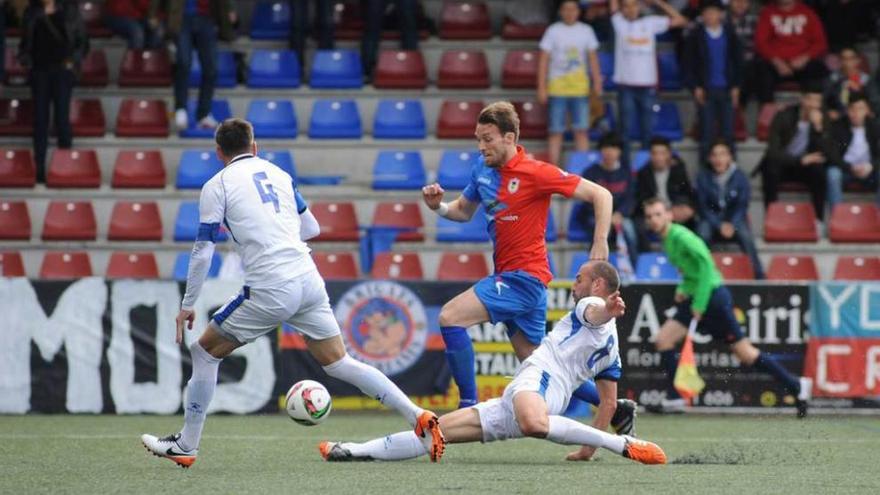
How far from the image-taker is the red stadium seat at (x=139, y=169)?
17781 millimetres

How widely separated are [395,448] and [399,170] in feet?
29.8

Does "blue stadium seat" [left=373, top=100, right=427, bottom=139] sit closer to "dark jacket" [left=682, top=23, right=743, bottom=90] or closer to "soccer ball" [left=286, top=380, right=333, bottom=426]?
"dark jacket" [left=682, top=23, right=743, bottom=90]

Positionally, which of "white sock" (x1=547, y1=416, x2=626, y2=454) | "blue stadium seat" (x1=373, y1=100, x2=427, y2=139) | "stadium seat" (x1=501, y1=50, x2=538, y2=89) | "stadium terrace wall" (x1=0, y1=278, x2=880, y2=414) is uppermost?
"stadium seat" (x1=501, y1=50, x2=538, y2=89)

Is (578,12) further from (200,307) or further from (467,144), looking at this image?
(200,307)

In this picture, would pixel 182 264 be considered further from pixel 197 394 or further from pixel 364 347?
pixel 197 394

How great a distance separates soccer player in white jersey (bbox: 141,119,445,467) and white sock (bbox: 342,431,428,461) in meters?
0.06

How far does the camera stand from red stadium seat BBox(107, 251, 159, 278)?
54.5 ft

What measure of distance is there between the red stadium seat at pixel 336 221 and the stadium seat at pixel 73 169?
8.61 feet

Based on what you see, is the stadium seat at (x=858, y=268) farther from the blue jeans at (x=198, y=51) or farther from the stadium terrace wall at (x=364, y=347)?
the blue jeans at (x=198, y=51)

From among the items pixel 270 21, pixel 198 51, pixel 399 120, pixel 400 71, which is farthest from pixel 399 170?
pixel 270 21

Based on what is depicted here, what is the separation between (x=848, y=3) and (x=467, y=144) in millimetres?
5093

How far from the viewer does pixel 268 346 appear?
13961 millimetres

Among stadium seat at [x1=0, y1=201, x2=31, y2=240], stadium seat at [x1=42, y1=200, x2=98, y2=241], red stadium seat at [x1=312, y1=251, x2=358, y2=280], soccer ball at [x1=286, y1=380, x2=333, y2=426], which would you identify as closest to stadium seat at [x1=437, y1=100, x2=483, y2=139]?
red stadium seat at [x1=312, y1=251, x2=358, y2=280]

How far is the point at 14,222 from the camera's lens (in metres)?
17.3
